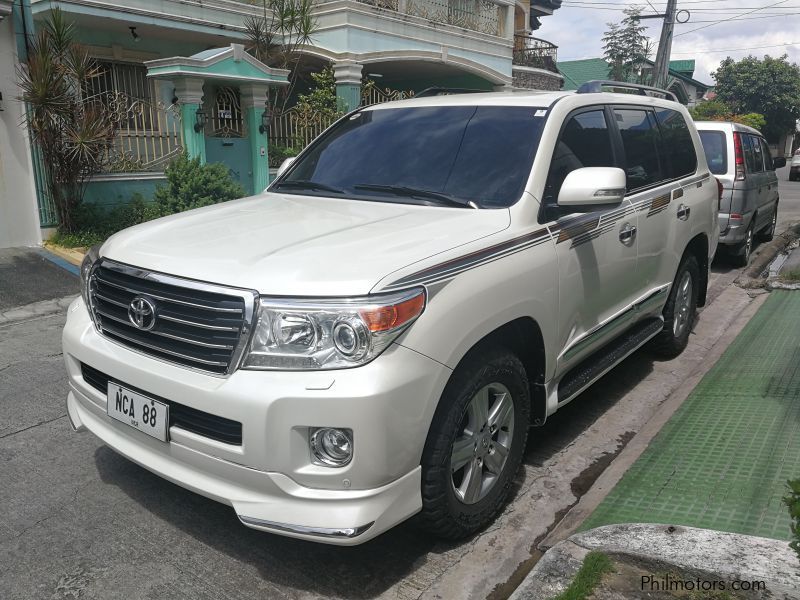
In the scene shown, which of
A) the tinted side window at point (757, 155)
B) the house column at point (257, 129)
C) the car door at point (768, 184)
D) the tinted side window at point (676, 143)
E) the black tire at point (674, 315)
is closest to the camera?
the tinted side window at point (676, 143)

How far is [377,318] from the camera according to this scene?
8.26 feet

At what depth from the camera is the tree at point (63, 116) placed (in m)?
8.77

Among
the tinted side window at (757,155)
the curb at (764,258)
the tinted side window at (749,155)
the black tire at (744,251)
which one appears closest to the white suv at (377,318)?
the curb at (764,258)

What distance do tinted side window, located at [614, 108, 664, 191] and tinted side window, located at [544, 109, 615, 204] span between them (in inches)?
9.5

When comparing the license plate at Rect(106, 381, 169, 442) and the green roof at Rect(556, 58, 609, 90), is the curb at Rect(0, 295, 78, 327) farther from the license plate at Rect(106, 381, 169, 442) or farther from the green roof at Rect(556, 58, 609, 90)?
the green roof at Rect(556, 58, 609, 90)

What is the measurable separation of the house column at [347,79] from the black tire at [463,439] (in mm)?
11730

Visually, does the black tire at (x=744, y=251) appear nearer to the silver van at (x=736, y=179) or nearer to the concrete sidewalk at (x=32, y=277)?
the silver van at (x=736, y=179)

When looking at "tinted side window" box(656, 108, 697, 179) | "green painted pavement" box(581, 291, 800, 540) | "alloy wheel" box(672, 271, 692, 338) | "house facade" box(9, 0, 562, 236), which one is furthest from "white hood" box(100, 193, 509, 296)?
"house facade" box(9, 0, 562, 236)

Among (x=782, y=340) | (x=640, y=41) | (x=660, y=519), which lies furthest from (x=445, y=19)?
(x=640, y=41)

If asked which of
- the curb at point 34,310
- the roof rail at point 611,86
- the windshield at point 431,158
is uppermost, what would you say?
the roof rail at point 611,86

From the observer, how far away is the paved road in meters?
2.87

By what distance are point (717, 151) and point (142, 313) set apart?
8.16 metres

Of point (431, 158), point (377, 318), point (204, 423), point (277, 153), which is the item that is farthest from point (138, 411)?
point (277, 153)

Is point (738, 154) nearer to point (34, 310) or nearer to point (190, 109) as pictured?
point (190, 109)
